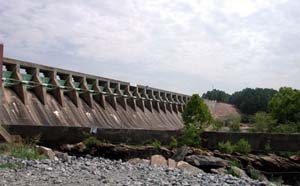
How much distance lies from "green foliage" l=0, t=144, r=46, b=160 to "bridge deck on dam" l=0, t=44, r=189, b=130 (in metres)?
11.7

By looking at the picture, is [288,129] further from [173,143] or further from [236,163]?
[236,163]

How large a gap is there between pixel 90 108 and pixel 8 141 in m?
24.0

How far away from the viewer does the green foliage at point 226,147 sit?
63.0 feet

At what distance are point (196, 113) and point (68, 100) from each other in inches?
477

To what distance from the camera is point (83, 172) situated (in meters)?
10.6

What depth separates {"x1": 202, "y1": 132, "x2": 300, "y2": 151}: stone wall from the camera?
18.8 metres

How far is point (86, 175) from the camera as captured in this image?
10109 mm

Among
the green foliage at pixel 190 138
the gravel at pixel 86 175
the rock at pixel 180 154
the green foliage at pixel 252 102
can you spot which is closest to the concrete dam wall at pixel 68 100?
the green foliage at pixel 190 138

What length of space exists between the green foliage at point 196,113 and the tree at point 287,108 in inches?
679

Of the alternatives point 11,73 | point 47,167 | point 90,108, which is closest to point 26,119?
point 11,73

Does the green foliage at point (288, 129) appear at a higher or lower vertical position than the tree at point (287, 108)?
lower

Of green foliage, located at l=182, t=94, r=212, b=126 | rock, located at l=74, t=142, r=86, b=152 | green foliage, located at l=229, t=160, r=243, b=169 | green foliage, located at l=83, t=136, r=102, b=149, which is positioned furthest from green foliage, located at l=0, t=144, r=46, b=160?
green foliage, located at l=182, t=94, r=212, b=126

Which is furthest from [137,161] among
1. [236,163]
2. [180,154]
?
[236,163]

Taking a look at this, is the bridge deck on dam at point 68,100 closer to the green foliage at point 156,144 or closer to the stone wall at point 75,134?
the stone wall at point 75,134
